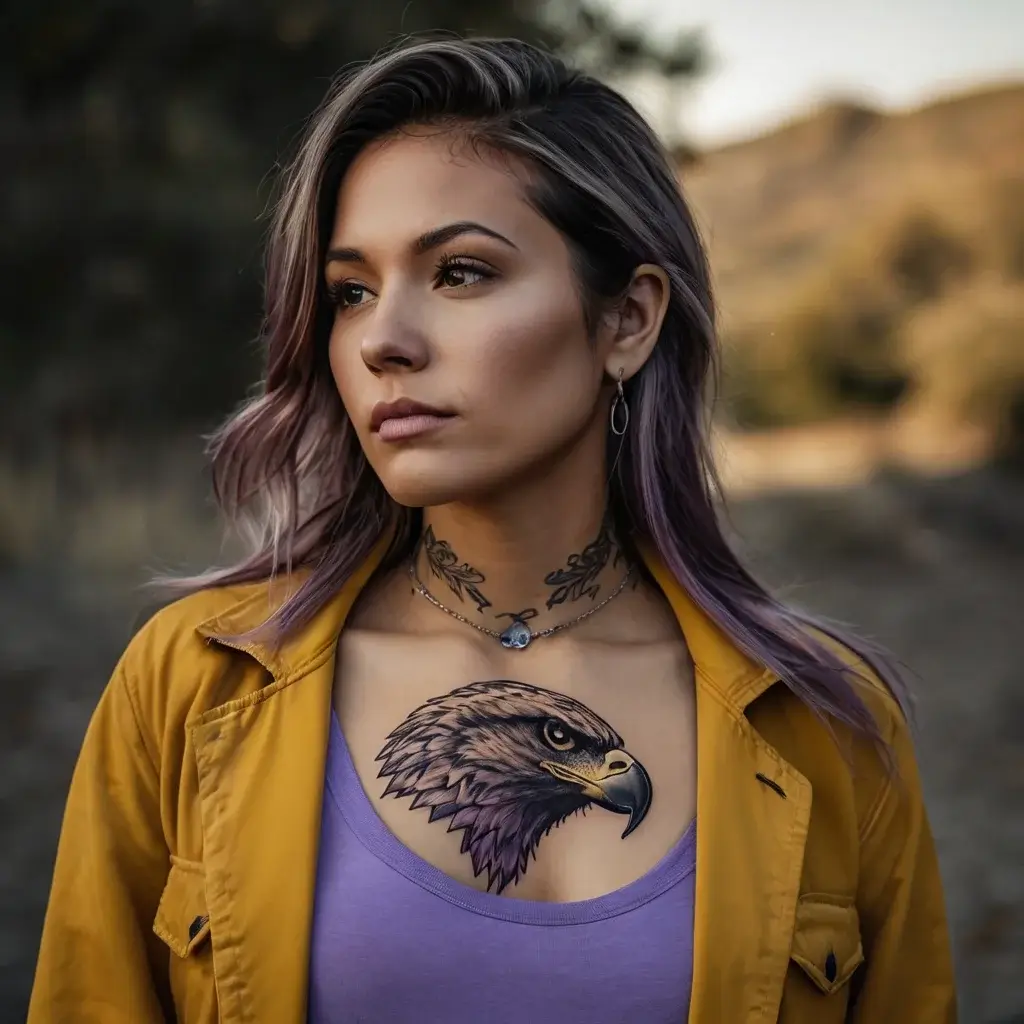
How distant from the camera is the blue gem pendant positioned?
87.8 inches

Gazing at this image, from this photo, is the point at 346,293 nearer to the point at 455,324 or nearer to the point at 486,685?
the point at 455,324

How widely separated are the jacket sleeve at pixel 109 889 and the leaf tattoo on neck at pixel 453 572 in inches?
24.4

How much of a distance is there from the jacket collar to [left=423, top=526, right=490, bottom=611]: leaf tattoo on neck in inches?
5.3

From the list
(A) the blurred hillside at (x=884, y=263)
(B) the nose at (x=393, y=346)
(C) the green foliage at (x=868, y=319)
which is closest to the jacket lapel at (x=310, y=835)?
(B) the nose at (x=393, y=346)

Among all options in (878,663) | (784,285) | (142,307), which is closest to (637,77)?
(142,307)

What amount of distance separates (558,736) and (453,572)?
0.40 m

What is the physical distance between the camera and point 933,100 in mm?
15812

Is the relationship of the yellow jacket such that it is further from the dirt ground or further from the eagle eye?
the dirt ground

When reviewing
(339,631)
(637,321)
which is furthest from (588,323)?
(339,631)

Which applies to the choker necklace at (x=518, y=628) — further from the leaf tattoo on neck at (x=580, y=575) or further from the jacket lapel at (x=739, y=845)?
the jacket lapel at (x=739, y=845)

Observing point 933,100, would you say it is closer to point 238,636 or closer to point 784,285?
A: point 784,285

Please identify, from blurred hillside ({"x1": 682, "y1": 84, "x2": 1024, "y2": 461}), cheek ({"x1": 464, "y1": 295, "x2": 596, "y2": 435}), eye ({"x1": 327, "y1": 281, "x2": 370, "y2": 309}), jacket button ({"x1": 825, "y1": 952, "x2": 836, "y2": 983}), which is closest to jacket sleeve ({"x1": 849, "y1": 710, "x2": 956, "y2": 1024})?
jacket button ({"x1": 825, "y1": 952, "x2": 836, "y2": 983})

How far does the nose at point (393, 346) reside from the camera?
197cm

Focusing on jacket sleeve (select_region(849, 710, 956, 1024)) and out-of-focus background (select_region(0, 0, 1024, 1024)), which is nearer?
jacket sleeve (select_region(849, 710, 956, 1024))
